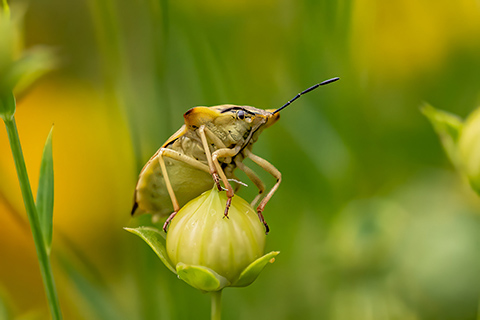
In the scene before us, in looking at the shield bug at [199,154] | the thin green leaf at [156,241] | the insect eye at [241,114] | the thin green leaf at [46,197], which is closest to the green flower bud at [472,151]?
the shield bug at [199,154]

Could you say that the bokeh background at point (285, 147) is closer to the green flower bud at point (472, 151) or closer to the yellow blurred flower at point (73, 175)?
the yellow blurred flower at point (73, 175)

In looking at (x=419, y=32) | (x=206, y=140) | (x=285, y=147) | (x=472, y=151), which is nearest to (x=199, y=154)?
(x=206, y=140)

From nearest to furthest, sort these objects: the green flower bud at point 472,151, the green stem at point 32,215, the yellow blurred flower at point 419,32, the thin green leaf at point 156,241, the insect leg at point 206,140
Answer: the green stem at point 32,215
the thin green leaf at point 156,241
the green flower bud at point 472,151
the insect leg at point 206,140
the yellow blurred flower at point 419,32

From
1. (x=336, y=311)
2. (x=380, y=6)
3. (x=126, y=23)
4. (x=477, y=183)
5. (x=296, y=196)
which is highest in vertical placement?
(x=126, y=23)

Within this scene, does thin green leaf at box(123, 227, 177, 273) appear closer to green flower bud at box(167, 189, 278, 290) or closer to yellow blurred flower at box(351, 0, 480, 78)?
green flower bud at box(167, 189, 278, 290)

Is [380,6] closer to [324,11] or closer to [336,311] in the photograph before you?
[324,11]

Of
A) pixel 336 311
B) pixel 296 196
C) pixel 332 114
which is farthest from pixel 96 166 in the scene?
pixel 336 311

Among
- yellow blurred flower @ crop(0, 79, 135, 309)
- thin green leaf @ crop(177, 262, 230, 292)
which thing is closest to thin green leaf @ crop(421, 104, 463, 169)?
thin green leaf @ crop(177, 262, 230, 292)
